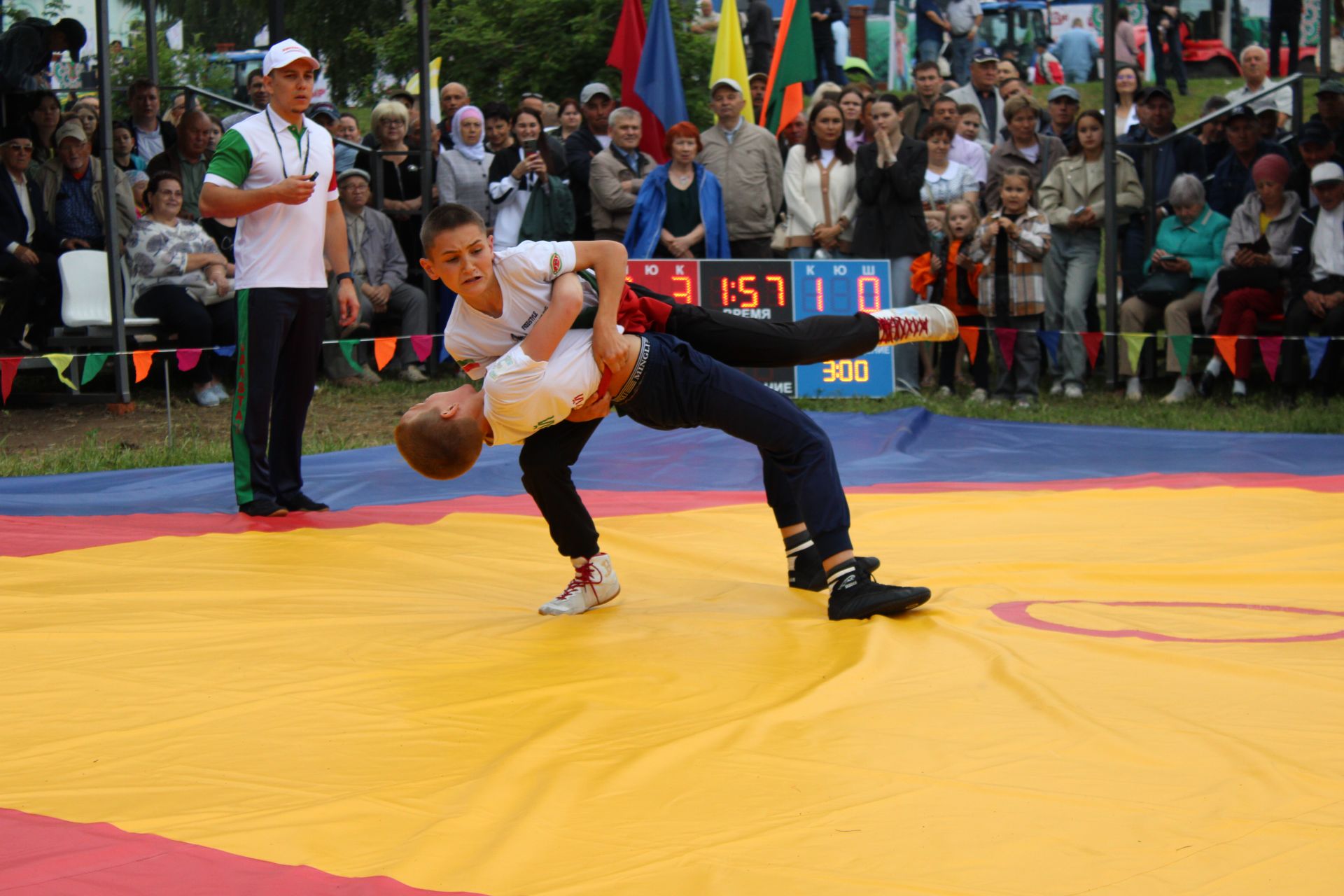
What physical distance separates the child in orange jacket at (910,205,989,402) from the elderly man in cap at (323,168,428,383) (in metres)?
3.85

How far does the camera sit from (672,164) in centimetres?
1025

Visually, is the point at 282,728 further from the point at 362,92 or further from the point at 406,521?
the point at 362,92

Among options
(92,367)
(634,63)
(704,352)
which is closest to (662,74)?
(634,63)

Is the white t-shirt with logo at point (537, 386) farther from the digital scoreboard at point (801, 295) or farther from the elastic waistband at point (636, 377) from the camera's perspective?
the digital scoreboard at point (801, 295)

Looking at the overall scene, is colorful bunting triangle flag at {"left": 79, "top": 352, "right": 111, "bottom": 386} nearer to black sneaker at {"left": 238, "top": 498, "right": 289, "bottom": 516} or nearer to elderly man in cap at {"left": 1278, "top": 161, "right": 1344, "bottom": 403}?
black sneaker at {"left": 238, "top": 498, "right": 289, "bottom": 516}

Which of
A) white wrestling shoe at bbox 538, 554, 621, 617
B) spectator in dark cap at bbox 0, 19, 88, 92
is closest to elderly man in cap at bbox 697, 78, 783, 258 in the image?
spectator in dark cap at bbox 0, 19, 88, 92

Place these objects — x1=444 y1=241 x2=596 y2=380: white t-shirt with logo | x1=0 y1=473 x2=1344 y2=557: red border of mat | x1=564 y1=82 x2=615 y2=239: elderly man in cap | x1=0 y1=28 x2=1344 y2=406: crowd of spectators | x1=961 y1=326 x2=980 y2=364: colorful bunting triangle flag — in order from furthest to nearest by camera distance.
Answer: x1=564 y1=82 x2=615 y2=239: elderly man in cap
x1=961 y1=326 x2=980 y2=364: colorful bunting triangle flag
x1=0 y1=28 x2=1344 y2=406: crowd of spectators
x1=0 y1=473 x2=1344 y2=557: red border of mat
x1=444 y1=241 x2=596 y2=380: white t-shirt with logo

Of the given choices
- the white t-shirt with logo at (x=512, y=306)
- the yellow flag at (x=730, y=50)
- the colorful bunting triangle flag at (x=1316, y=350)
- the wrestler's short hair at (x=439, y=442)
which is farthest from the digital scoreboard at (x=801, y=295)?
the wrestler's short hair at (x=439, y=442)

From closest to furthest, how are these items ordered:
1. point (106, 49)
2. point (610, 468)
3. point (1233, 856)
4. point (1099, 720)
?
point (1233, 856) → point (1099, 720) → point (610, 468) → point (106, 49)

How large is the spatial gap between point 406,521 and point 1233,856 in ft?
13.7

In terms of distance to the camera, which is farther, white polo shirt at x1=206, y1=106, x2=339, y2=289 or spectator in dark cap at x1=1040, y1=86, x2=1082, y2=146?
spectator in dark cap at x1=1040, y1=86, x2=1082, y2=146

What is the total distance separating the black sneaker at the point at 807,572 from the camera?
14.7 feet

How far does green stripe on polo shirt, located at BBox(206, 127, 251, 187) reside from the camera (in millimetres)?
5914

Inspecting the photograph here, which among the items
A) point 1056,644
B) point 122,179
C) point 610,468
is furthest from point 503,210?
point 1056,644
